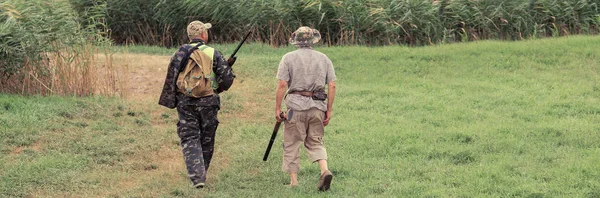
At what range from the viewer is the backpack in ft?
29.9

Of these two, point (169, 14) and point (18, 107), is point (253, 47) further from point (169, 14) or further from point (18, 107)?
point (18, 107)

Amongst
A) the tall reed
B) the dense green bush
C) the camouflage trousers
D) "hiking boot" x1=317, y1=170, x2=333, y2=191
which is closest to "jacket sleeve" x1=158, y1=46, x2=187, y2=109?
the camouflage trousers

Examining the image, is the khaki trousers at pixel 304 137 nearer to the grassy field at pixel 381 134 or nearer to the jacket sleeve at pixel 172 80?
the grassy field at pixel 381 134

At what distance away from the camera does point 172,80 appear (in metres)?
9.20

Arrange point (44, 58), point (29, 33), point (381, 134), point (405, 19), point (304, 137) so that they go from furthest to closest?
point (405, 19) → point (44, 58) → point (29, 33) → point (381, 134) → point (304, 137)

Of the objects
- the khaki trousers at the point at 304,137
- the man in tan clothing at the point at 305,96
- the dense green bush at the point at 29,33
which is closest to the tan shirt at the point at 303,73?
the man in tan clothing at the point at 305,96

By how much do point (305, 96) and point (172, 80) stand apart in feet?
4.35

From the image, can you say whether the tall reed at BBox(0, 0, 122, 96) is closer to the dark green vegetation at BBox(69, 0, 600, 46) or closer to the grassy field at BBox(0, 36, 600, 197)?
the grassy field at BBox(0, 36, 600, 197)

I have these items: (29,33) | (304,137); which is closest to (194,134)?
(304,137)

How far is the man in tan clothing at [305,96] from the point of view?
8922 mm

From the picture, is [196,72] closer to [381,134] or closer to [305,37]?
[305,37]

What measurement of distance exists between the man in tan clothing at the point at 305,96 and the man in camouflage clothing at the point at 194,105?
2.16ft

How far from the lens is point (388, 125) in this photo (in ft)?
39.5

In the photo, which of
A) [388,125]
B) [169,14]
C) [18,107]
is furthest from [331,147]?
[169,14]
